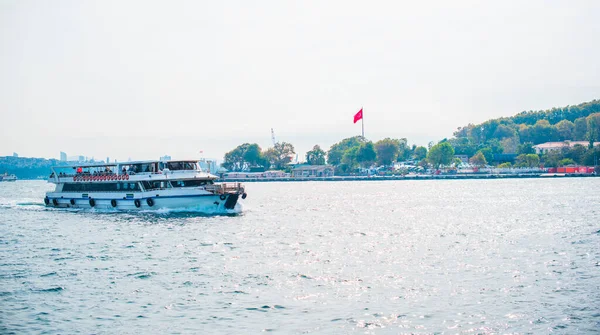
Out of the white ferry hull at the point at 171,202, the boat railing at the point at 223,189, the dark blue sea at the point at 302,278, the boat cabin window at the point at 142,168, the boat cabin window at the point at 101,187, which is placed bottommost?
the dark blue sea at the point at 302,278

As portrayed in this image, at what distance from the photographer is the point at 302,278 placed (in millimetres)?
30516

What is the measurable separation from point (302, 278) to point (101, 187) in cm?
4959

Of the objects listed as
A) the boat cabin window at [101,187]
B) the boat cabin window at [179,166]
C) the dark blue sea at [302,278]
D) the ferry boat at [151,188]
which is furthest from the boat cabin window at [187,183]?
the dark blue sea at [302,278]

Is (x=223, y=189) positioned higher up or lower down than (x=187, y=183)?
lower down

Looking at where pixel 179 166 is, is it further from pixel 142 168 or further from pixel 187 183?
pixel 142 168

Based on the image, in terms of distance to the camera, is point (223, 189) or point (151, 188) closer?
point (223, 189)

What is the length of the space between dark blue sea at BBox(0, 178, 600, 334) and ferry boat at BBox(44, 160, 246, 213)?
856 centimetres

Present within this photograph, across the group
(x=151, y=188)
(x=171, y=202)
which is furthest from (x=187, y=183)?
(x=151, y=188)

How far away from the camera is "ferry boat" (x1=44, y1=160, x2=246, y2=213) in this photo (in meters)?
64.3

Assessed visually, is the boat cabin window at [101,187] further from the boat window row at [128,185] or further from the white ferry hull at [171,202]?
the white ferry hull at [171,202]

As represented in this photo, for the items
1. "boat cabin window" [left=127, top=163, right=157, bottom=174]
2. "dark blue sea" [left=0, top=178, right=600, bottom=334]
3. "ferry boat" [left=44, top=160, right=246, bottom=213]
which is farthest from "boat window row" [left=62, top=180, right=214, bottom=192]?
"dark blue sea" [left=0, top=178, right=600, bottom=334]

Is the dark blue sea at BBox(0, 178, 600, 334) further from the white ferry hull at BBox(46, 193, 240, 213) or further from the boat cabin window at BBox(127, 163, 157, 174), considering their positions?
the boat cabin window at BBox(127, 163, 157, 174)

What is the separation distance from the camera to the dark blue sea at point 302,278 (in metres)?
23.1

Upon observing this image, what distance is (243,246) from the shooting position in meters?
41.7
